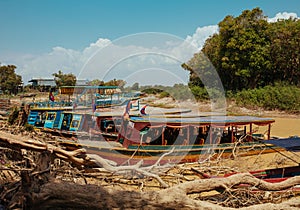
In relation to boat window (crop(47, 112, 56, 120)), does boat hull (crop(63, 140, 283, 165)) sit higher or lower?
lower

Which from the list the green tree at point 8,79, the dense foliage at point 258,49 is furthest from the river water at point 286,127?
the green tree at point 8,79

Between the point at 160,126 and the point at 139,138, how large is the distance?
28.8 inches

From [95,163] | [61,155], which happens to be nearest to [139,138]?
[95,163]

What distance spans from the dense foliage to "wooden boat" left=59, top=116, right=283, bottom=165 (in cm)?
1598

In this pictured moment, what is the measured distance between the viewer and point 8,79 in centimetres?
3831

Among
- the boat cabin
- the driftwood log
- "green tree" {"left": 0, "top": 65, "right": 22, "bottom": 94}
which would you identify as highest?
"green tree" {"left": 0, "top": 65, "right": 22, "bottom": 94}

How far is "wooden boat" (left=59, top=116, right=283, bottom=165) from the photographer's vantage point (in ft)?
25.1

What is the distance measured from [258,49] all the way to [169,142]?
19.0 metres

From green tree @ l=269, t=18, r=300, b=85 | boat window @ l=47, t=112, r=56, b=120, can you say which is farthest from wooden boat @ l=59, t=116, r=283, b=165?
green tree @ l=269, t=18, r=300, b=85

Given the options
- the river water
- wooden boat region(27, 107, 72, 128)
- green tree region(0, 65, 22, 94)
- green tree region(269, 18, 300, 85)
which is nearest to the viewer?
wooden boat region(27, 107, 72, 128)

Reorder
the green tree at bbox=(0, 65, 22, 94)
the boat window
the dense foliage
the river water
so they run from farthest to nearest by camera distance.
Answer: the green tree at bbox=(0, 65, 22, 94)
the dense foliage
the river water
the boat window

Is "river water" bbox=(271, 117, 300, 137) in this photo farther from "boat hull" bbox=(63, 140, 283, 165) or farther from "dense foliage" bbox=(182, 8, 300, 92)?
"boat hull" bbox=(63, 140, 283, 165)

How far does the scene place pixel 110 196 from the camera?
3.95 m

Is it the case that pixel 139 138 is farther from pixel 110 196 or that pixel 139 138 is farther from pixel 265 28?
pixel 265 28
